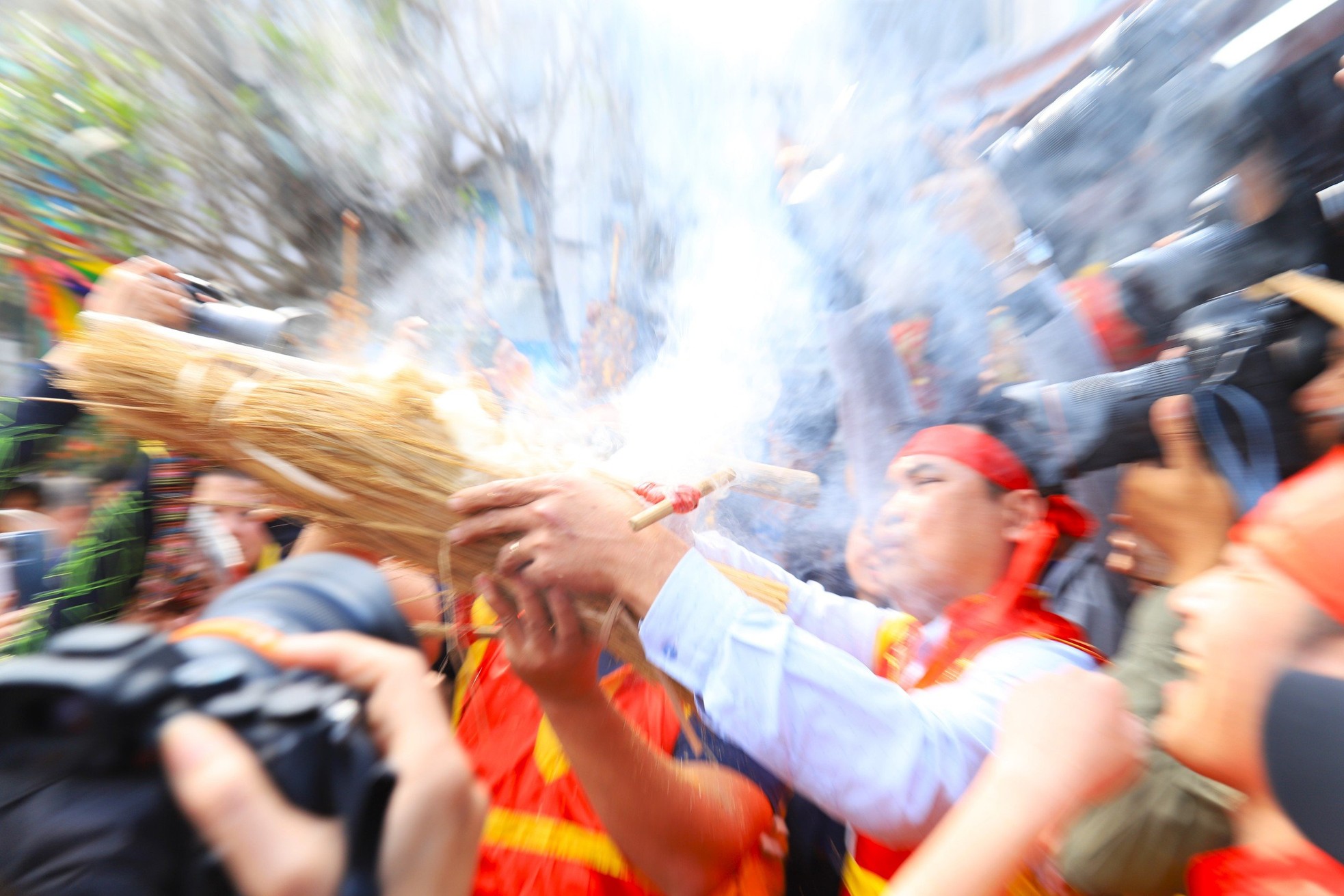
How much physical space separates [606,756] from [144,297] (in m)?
1.83

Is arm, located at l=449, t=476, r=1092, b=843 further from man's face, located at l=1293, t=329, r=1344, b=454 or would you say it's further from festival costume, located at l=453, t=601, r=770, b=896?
man's face, located at l=1293, t=329, r=1344, b=454

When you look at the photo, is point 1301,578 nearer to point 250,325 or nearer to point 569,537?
point 569,537

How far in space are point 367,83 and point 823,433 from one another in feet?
9.02

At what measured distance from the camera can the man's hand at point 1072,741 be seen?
0.98m

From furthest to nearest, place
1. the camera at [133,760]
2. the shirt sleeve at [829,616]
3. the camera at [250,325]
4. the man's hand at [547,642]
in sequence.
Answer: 1. the shirt sleeve at [829,616]
2. the camera at [250,325]
3. the man's hand at [547,642]
4. the camera at [133,760]

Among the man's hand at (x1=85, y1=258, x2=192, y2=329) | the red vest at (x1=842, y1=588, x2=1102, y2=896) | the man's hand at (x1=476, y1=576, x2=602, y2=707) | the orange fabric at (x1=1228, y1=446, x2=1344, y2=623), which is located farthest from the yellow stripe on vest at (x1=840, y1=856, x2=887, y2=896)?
the man's hand at (x1=85, y1=258, x2=192, y2=329)

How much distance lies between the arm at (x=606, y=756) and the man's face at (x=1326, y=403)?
158 centimetres

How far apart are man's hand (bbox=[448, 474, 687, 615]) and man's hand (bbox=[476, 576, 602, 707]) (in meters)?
0.05

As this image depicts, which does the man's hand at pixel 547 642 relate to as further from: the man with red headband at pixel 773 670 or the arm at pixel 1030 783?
the arm at pixel 1030 783

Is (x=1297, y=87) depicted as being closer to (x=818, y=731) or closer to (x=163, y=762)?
(x=818, y=731)

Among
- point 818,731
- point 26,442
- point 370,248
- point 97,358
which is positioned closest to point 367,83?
point 370,248

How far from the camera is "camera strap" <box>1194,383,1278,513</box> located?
1451 mm

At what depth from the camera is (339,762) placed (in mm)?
598

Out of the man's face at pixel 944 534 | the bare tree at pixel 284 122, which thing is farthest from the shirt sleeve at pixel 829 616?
the bare tree at pixel 284 122
